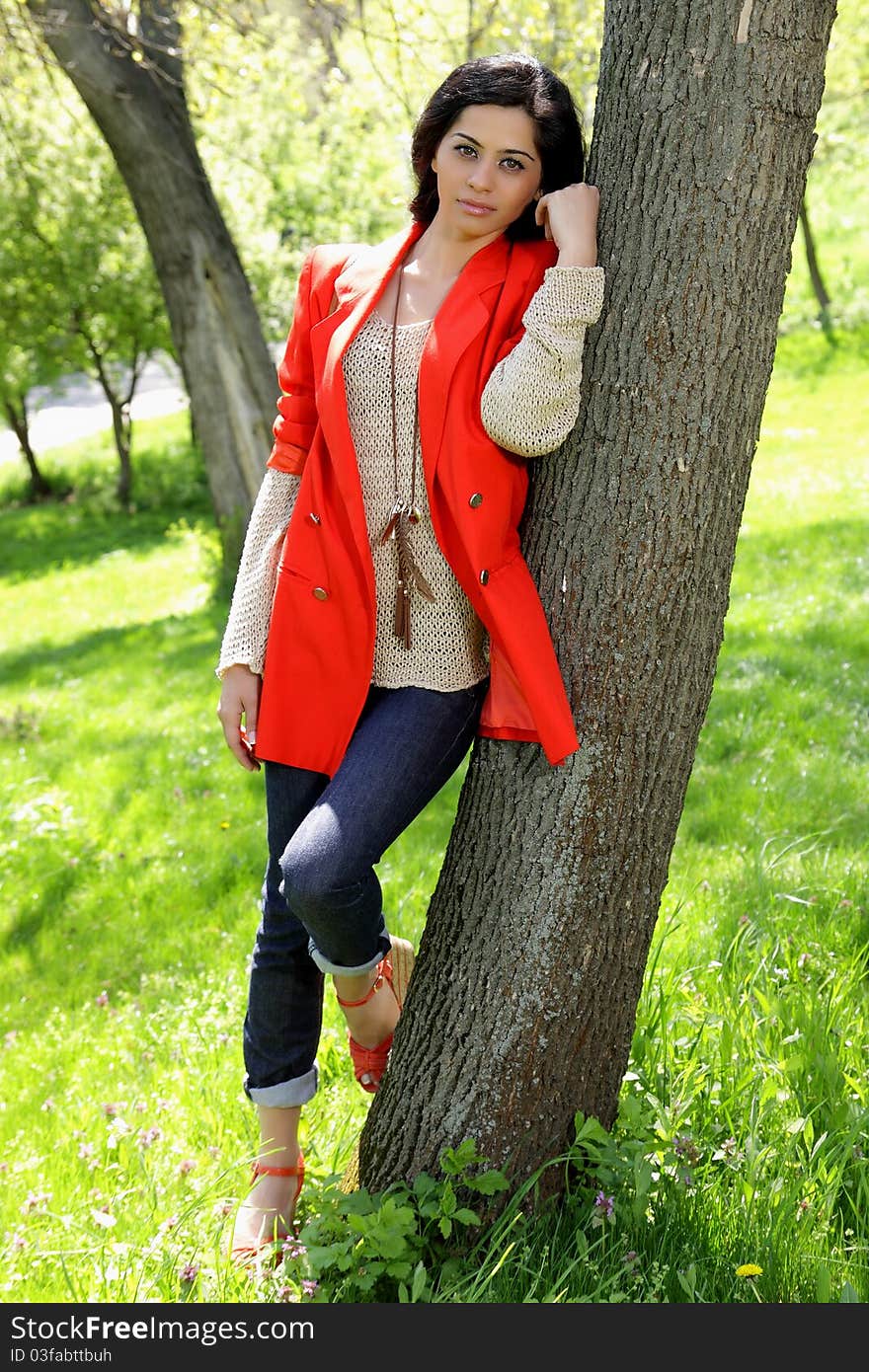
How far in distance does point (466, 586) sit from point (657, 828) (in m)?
0.59

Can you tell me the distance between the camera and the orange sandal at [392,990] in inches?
112

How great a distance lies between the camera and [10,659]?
10.2 metres

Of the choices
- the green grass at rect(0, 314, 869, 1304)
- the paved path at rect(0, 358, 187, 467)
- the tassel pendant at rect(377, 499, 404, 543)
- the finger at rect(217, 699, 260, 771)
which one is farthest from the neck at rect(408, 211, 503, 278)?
the paved path at rect(0, 358, 187, 467)

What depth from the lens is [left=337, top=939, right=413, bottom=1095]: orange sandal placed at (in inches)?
112

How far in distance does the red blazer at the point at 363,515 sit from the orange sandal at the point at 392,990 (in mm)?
517

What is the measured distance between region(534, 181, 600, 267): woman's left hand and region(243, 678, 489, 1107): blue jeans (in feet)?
2.77

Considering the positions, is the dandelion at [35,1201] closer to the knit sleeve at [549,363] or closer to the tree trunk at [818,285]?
the knit sleeve at [549,363]

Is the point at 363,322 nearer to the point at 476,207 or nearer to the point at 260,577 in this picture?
the point at 476,207

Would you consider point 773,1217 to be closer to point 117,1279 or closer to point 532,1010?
point 532,1010

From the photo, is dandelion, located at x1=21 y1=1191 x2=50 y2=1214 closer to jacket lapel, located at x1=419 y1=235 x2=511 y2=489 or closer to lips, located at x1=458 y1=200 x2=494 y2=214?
jacket lapel, located at x1=419 y1=235 x2=511 y2=489

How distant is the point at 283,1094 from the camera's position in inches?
109

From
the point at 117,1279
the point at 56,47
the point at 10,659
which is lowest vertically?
the point at 10,659

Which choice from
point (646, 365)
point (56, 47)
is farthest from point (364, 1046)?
point (56, 47)

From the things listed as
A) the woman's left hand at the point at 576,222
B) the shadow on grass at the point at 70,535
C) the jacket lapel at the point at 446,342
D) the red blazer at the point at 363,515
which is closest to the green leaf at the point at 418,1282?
the red blazer at the point at 363,515
